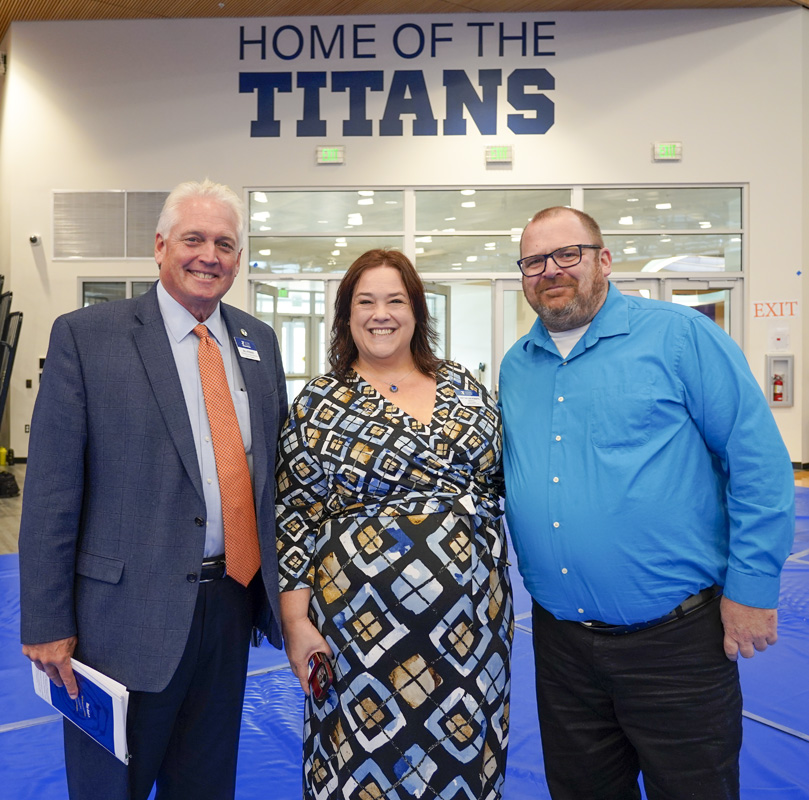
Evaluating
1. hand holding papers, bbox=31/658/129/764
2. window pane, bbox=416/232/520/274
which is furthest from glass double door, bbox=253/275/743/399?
hand holding papers, bbox=31/658/129/764

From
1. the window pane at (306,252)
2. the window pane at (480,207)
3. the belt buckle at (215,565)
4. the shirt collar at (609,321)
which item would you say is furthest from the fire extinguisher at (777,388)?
the belt buckle at (215,565)

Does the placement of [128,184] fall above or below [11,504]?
above

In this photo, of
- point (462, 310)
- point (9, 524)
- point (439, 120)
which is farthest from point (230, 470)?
point (439, 120)

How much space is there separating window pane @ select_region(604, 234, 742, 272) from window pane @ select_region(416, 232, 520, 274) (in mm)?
1331

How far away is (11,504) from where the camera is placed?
700cm

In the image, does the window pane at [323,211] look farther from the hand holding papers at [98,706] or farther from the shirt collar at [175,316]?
the hand holding papers at [98,706]

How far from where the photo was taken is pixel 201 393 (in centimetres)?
162

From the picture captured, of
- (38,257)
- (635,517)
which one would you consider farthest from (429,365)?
(38,257)

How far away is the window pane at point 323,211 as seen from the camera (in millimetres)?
9047

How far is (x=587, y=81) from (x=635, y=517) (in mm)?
8658

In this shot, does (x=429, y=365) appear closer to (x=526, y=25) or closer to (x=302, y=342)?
(x=302, y=342)

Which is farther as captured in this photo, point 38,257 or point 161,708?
point 38,257

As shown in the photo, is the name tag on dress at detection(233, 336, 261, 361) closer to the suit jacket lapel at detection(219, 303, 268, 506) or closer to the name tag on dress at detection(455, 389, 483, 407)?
the suit jacket lapel at detection(219, 303, 268, 506)

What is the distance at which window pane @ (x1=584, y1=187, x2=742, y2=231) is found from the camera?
8867mm
